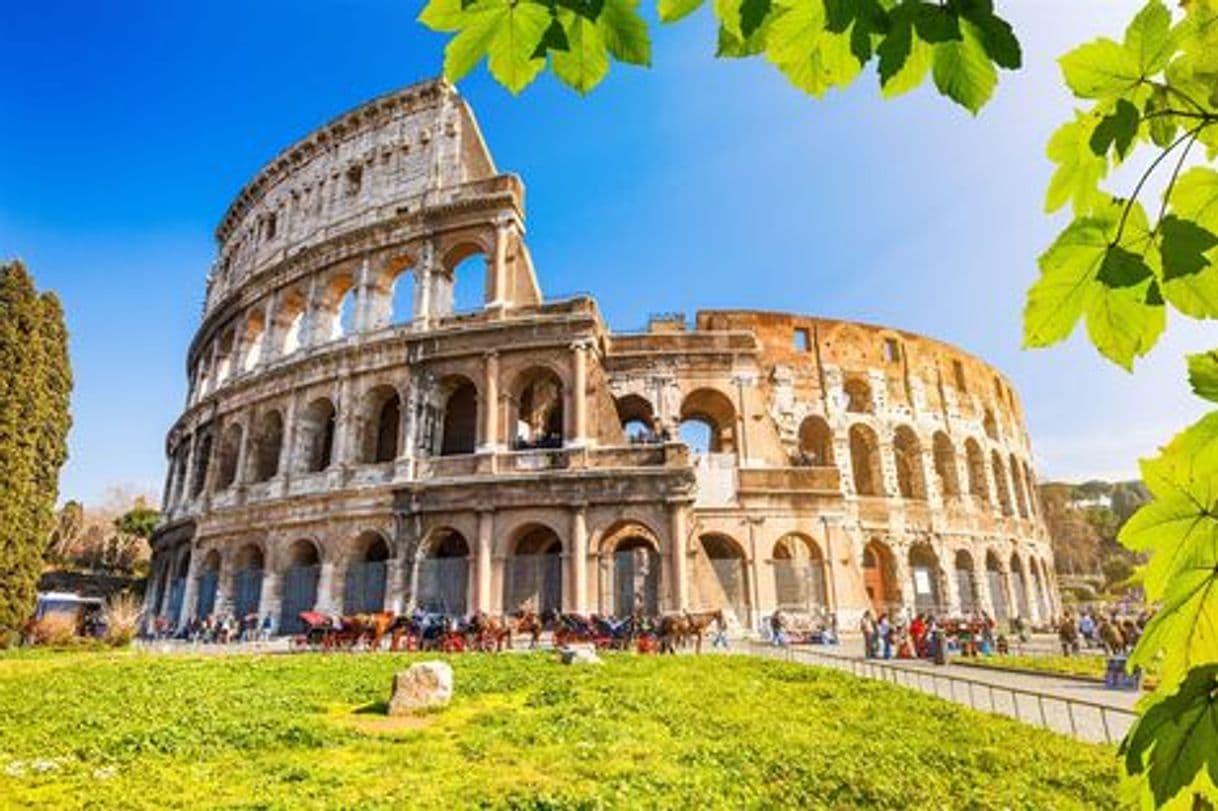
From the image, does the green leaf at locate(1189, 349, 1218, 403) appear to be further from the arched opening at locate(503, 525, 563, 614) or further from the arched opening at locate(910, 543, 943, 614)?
the arched opening at locate(910, 543, 943, 614)

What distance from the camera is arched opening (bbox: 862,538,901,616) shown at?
26.3 meters

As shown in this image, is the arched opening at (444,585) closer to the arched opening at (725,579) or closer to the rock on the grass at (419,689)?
the arched opening at (725,579)

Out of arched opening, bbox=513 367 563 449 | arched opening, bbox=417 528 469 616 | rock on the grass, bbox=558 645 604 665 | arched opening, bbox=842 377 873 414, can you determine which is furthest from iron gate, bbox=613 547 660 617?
arched opening, bbox=842 377 873 414

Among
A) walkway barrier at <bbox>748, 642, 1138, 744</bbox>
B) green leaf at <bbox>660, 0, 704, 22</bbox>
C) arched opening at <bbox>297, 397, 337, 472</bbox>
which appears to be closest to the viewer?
green leaf at <bbox>660, 0, 704, 22</bbox>

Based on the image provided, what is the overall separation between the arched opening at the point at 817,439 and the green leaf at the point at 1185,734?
27.4m

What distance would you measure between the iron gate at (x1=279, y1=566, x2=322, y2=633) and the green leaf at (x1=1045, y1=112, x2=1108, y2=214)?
22598 millimetres

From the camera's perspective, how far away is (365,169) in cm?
2667

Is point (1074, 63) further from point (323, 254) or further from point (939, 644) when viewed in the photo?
Answer: point (323, 254)

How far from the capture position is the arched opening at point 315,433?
23203mm

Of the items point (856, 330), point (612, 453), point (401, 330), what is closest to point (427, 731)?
point (612, 453)

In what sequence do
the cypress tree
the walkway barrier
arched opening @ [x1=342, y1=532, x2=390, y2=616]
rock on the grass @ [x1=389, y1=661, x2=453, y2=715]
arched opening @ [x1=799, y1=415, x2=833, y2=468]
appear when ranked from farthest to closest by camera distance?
arched opening @ [x1=799, y1=415, x2=833, y2=468], arched opening @ [x1=342, y1=532, x2=390, y2=616], the cypress tree, rock on the grass @ [x1=389, y1=661, x2=453, y2=715], the walkway barrier

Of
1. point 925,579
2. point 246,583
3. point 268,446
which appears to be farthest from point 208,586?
point 925,579

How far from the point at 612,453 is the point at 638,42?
18.5 meters

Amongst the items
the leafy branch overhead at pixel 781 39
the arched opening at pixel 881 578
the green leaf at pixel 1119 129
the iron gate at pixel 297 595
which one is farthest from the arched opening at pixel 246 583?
the green leaf at pixel 1119 129
